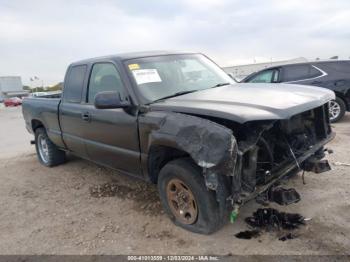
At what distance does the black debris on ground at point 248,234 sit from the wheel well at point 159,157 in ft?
3.09

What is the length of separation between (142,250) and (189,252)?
46cm

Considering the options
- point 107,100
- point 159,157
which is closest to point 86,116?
point 107,100

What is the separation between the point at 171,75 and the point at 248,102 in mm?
1242

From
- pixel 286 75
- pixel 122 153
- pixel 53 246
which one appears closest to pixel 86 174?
pixel 122 153

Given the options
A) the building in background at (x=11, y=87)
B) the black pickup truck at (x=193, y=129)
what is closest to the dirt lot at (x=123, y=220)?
the black pickup truck at (x=193, y=129)

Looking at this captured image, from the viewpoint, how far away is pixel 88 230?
357 centimetres

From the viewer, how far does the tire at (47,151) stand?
6.05m

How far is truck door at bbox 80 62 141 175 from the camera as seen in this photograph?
367 cm

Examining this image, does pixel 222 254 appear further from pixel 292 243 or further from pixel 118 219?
pixel 118 219

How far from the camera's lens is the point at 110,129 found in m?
3.92

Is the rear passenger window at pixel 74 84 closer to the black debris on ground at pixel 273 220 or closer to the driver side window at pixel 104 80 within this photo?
the driver side window at pixel 104 80

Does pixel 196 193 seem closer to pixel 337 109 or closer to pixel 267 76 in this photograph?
pixel 337 109

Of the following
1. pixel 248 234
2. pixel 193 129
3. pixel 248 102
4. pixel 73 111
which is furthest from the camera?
pixel 73 111

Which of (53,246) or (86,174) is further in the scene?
(86,174)
